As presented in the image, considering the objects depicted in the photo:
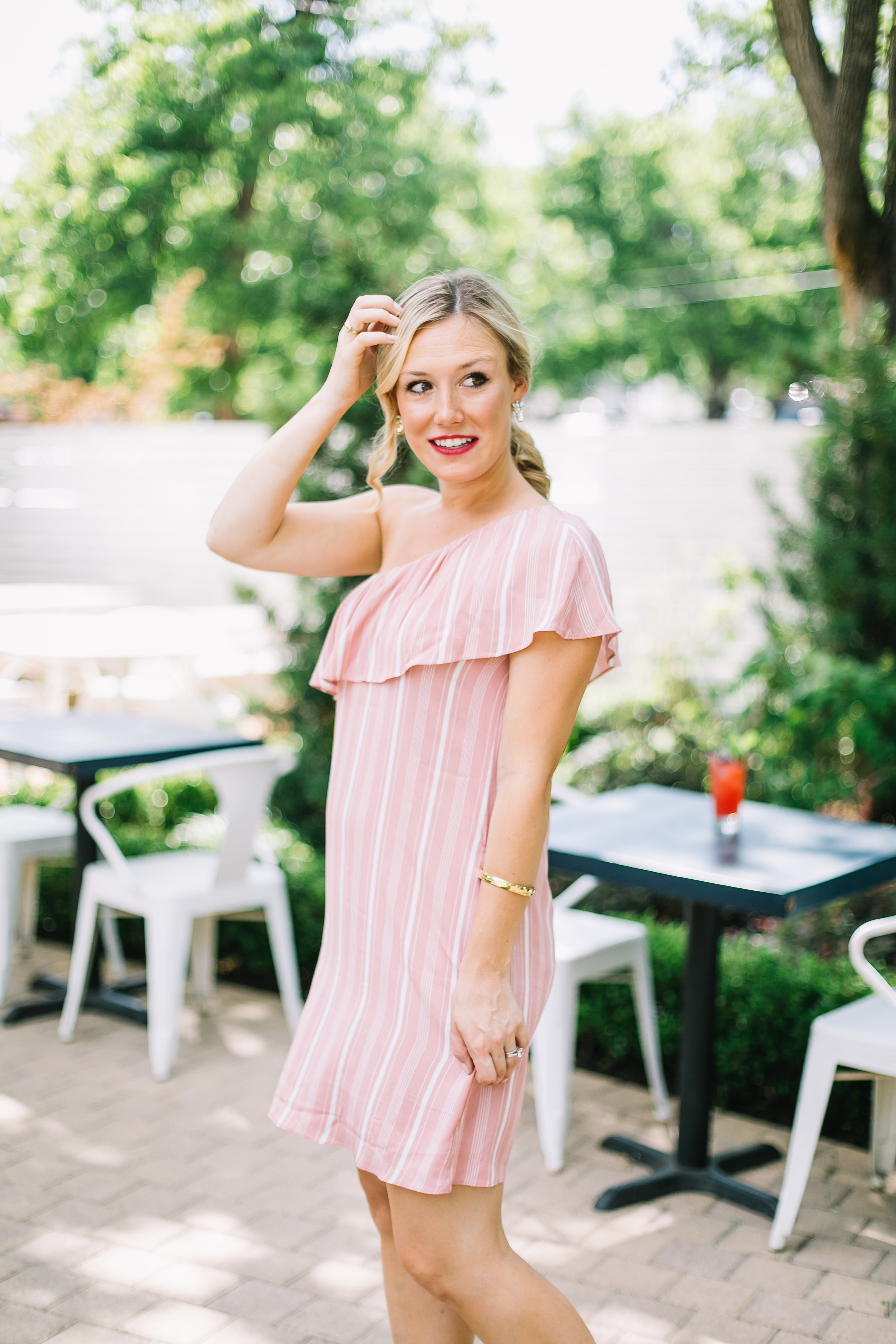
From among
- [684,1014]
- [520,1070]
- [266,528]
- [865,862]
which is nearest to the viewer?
[520,1070]

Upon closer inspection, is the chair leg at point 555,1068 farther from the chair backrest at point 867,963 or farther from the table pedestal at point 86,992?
the table pedestal at point 86,992

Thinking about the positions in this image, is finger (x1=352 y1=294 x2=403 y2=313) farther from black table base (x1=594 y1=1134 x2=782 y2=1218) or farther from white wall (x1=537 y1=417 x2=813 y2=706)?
white wall (x1=537 y1=417 x2=813 y2=706)

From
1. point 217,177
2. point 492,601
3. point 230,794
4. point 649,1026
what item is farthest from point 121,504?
point 492,601

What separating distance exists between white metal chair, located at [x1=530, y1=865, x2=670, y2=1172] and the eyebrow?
65.0 inches

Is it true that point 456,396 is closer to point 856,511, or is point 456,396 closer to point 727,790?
point 727,790

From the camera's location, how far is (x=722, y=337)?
1906 cm

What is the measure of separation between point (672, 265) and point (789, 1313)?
18179 millimetres

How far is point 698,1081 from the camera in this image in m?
3.01

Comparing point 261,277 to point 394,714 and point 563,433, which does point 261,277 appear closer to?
point 563,433

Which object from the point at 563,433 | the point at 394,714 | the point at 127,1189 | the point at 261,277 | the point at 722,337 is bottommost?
the point at 127,1189

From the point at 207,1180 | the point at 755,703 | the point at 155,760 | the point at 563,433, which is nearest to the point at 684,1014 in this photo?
the point at 207,1180

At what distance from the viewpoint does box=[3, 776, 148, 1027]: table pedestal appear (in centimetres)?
398

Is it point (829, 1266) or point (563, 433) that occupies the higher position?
point (563, 433)

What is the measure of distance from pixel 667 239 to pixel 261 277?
10.8 metres
